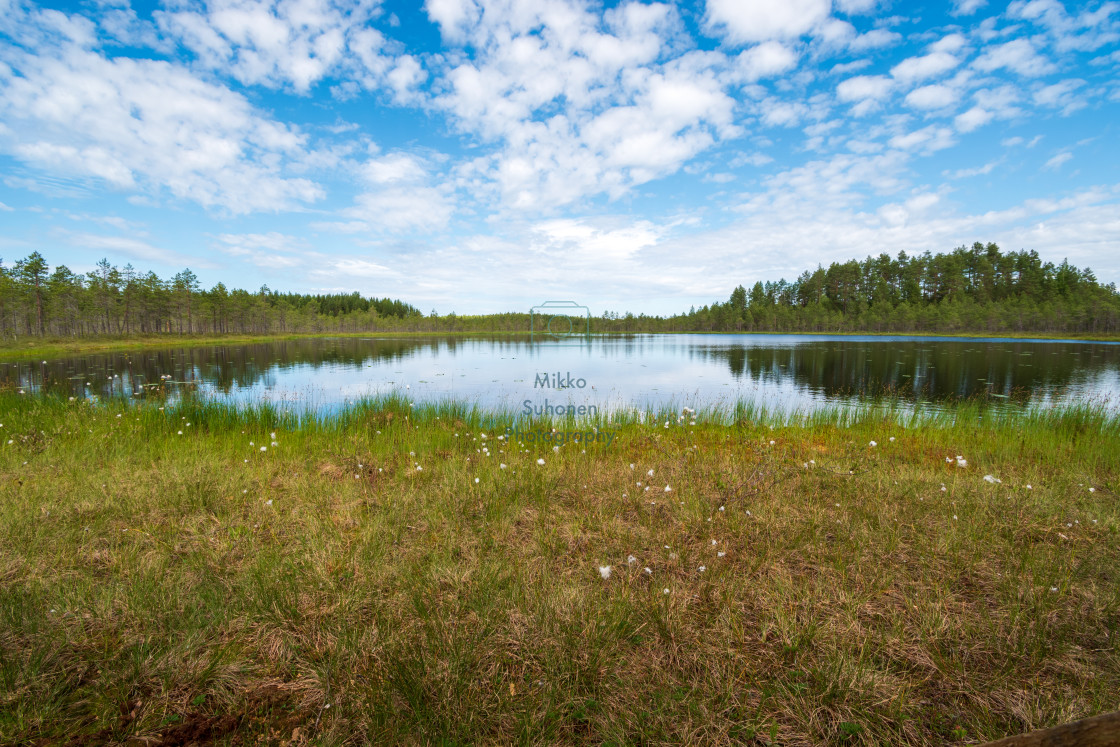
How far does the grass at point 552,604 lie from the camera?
212 cm

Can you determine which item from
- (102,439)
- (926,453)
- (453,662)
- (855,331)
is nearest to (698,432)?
(926,453)

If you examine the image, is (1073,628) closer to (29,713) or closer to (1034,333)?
(29,713)

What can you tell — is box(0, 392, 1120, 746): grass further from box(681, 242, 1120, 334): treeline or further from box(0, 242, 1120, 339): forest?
box(681, 242, 1120, 334): treeline

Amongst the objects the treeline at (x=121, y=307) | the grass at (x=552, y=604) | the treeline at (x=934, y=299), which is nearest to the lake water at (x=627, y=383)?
the grass at (x=552, y=604)

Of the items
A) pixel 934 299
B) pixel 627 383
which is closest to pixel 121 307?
pixel 627 383

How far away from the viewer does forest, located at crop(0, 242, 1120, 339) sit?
5969 centimetres

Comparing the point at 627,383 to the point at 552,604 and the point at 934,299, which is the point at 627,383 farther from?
the point at 934,299

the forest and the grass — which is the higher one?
the forest

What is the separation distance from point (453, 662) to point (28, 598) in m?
3.11

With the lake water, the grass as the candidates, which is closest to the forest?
the lake water

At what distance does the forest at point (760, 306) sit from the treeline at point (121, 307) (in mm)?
192

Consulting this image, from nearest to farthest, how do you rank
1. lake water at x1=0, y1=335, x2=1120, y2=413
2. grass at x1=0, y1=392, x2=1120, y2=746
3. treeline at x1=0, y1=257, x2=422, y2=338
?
grass at x1=0, y1=392, x2=1120, y2=746 < lake water at x1=0, y1=335, x2=1120, y2=413 < treeline at x1=0, y1=257, x2=422, y2=338

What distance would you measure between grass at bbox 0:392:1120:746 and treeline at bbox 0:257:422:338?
252ft

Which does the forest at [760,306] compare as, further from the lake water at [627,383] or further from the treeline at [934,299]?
the lake water at [627,383]
